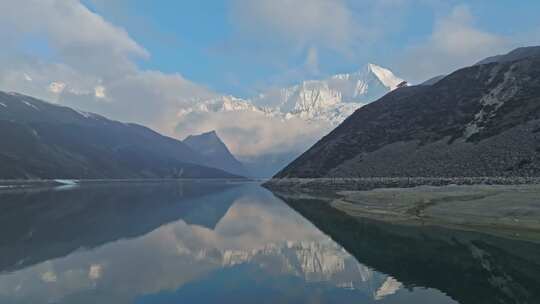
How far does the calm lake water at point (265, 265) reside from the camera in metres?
36.1

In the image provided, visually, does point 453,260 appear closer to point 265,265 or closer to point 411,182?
point 265,265

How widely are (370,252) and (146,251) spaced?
28.8m

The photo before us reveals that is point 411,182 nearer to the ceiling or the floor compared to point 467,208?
nearer to the ceiling

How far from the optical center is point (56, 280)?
41.5m

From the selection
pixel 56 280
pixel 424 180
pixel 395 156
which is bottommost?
pixel 56 280

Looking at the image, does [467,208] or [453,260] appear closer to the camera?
[453,260]

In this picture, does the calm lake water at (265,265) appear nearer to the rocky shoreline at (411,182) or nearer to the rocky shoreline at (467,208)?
the rocky shoreline at (467,208)

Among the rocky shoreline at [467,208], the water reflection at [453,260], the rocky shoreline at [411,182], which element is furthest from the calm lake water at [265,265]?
the rocky shoreline at [411,182]

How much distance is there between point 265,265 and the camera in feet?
167

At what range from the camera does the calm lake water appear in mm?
36144

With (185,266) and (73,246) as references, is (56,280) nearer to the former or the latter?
(185,266)

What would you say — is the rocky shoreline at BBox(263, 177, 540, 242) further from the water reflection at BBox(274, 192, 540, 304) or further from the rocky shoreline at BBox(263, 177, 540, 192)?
the water reflection at BBox(274, 192, 540, 304)

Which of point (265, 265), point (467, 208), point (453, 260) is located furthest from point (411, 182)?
point (265, 265)

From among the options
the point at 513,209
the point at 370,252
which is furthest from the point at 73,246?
the point at 513,209
